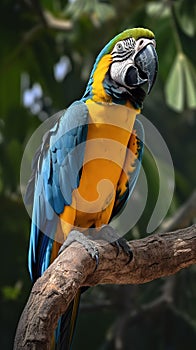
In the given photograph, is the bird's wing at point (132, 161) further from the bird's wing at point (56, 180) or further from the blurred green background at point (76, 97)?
the blurred green background at point (76, 97)

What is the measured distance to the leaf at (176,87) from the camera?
3.70 m

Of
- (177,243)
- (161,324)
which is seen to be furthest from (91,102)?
(161,324)

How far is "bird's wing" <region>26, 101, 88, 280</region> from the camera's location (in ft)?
7.48

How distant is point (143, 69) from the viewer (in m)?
2.21

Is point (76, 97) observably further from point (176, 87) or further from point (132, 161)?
point (132, 161)

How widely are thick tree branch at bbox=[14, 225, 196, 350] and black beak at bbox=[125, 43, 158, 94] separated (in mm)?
462

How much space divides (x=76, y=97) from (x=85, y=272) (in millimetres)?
2858

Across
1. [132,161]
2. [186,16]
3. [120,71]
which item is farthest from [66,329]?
[186,16]

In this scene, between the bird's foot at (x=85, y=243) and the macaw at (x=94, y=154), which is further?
the macaw at (x=94, y=154)

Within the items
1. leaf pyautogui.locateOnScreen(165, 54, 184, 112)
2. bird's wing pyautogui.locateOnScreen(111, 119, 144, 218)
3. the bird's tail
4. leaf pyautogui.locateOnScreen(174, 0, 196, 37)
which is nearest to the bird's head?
bird's wing pyautogui.locateOnScreen(111, 119, 144, 218)

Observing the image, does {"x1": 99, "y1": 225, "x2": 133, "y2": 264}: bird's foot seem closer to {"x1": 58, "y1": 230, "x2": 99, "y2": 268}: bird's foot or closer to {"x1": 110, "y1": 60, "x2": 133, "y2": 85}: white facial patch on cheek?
{"x1": 58, "y1": 230, "x2": 99, "y2": 268}: bird's foot

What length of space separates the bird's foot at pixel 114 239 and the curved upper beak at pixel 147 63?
0.45 meters

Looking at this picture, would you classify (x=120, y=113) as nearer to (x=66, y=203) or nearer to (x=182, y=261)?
(x=66, y=203)

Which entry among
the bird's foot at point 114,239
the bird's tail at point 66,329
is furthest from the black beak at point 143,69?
the bird's tail at point 66,329
